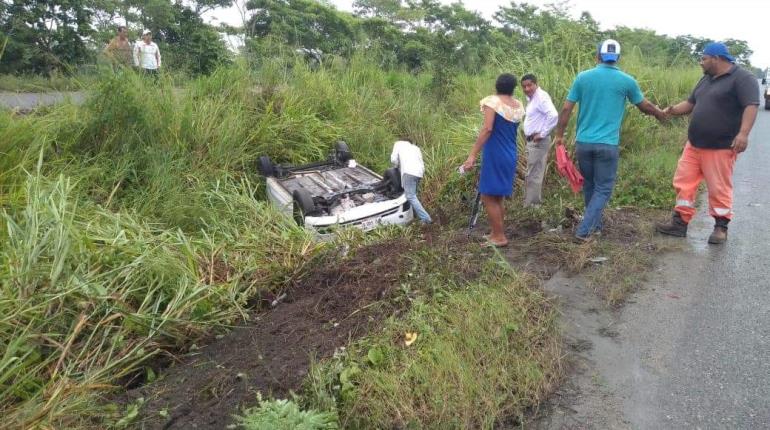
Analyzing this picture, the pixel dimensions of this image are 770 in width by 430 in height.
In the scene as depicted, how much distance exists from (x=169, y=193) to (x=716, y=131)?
5685 millimetres

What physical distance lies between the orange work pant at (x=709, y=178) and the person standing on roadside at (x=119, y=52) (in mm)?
7275

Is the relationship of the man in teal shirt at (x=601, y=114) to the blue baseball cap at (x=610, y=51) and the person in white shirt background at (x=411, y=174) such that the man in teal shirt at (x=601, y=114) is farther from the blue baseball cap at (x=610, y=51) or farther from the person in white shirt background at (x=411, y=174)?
the person in white shirt background at (x=411, y=174)

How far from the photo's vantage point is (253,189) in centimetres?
→ 748

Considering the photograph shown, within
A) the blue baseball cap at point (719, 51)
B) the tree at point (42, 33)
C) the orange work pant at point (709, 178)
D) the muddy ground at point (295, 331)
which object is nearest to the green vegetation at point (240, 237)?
the muddy ground at point (295, 331)

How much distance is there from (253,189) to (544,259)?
4162mm

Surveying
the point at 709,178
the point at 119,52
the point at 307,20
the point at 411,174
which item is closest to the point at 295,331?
the point at 411,174

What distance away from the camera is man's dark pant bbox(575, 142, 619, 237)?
5.23 meters

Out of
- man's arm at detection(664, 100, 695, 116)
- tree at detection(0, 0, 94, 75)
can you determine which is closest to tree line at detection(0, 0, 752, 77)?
tree at detection(0, 0, 94, 75)

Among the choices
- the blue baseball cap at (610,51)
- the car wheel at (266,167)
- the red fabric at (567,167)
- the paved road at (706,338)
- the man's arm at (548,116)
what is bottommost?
the paved road at (706,338)

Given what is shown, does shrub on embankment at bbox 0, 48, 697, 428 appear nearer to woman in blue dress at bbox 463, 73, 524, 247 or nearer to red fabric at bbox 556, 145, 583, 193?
red fabric at bbox 556, 145, 583, 193

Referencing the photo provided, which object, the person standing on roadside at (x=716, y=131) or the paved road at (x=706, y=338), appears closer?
the paved road at (x=706, y=338)

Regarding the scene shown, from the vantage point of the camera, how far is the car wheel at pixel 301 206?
588cm

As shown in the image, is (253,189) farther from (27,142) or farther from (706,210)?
(706,210)

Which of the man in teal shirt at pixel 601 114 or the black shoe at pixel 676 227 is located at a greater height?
the man in teal shirt at pixel 601 114
